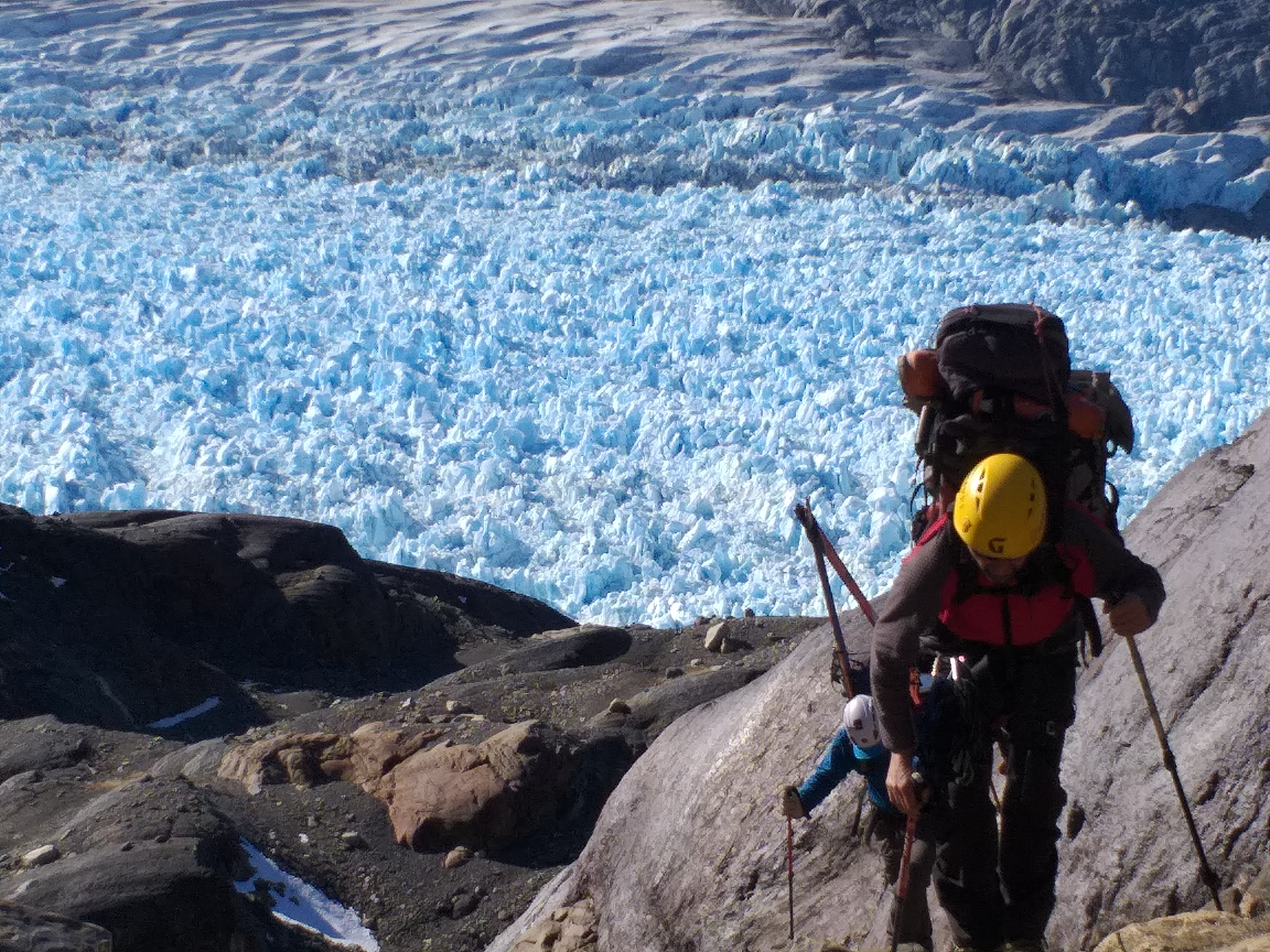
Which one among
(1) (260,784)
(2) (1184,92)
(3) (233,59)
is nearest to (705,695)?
(1) (260,784)

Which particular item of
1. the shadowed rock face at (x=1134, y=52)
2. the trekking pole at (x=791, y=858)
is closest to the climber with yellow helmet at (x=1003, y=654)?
the trekking pole at (x=791, y=858)

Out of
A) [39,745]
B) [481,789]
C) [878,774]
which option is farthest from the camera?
[39,745]

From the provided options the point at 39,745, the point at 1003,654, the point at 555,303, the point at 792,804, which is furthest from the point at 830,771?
the point at 555,303

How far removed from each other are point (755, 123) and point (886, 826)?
16.9m

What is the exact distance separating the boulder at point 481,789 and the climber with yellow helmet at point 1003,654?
3.10 m

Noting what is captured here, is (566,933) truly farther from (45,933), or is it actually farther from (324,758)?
(324,758)

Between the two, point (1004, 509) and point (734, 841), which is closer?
point (1004, 509)

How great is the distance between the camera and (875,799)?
8.46 feet

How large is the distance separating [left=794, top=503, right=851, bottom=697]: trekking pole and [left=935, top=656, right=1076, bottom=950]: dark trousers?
0.41m

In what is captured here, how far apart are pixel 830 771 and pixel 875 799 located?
0.36ft

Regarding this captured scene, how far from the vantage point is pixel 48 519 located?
348 inches

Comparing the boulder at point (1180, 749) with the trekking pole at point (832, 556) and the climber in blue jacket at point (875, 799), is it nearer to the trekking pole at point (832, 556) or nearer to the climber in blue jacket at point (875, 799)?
the climber in blue jacket at point (875, 799)

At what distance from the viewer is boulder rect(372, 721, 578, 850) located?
5.19 metres

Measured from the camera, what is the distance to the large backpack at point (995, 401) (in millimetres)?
2250
